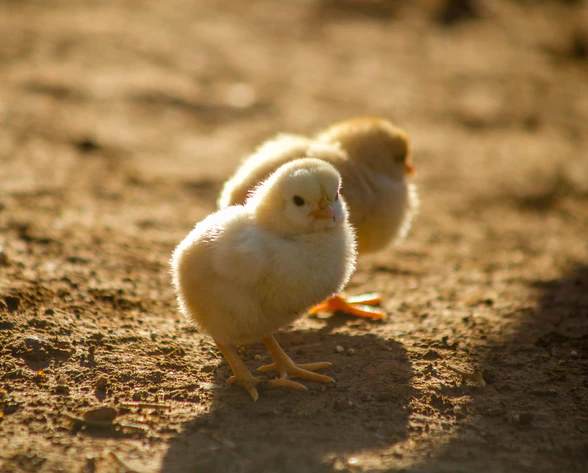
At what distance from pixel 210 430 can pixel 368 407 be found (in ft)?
2.46

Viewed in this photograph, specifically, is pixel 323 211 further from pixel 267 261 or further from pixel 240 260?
pixel 240 260

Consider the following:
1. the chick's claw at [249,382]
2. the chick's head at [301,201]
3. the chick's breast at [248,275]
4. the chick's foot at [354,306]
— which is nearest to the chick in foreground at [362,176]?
the chick's foot at [354,306]

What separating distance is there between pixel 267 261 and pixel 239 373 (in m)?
0.62

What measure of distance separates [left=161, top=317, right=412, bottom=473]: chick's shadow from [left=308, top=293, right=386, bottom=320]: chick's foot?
1.71 ft

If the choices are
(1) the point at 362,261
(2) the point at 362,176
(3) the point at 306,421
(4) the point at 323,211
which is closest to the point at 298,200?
(4) the point at 323,211

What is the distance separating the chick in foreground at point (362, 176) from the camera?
14.6 ft

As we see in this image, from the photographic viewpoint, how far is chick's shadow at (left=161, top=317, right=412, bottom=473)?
3.18 m

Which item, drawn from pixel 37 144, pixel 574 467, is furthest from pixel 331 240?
pixel 37 144

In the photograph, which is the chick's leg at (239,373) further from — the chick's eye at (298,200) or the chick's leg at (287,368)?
the chick's eye at (298,200)

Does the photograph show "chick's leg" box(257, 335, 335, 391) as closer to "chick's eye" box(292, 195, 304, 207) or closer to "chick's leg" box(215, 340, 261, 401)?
"chick's leg" box(215, 340, 261, 401)

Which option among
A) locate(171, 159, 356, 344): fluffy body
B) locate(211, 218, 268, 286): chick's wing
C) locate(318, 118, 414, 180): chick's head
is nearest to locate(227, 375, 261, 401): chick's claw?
locate(171, 159, 356, 344): fluffy body

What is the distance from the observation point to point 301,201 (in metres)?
3.66

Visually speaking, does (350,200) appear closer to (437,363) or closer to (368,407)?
(437,363)

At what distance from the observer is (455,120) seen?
8.66m
